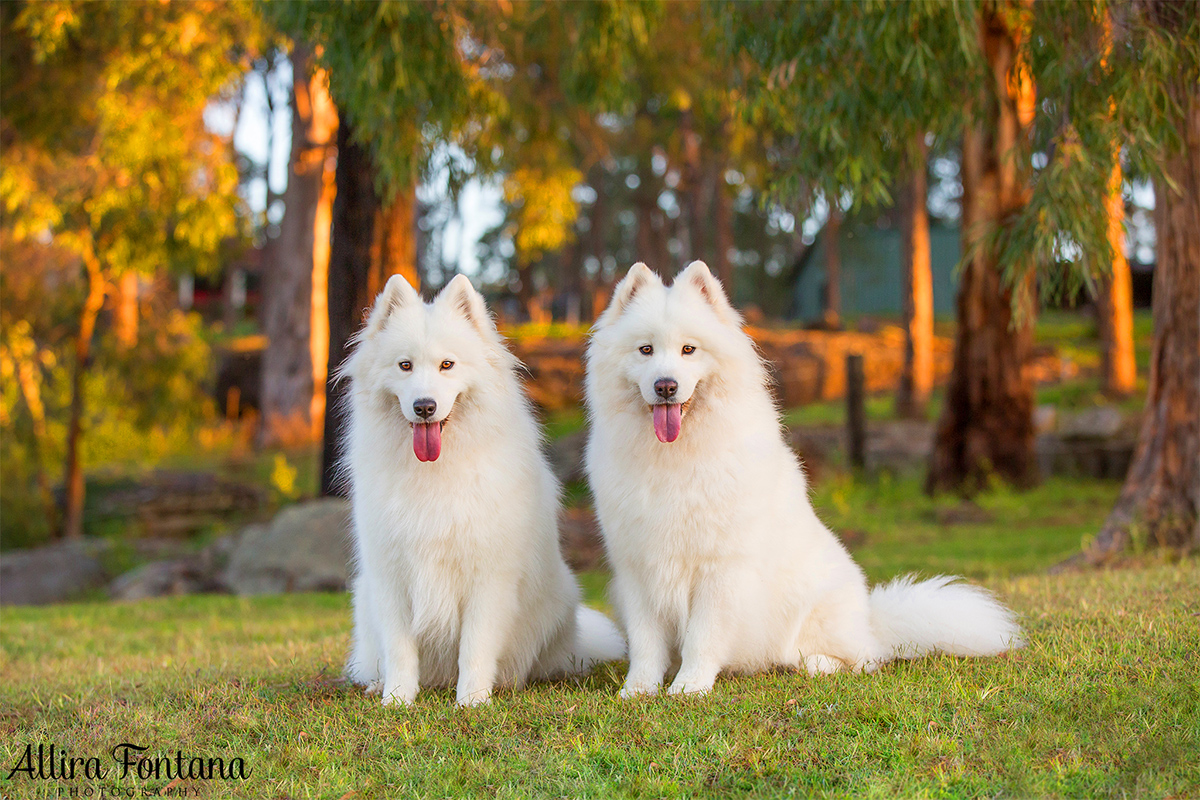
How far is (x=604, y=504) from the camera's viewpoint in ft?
14.2

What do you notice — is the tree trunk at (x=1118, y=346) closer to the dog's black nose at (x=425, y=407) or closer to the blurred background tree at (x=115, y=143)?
the blurred background tree at (x=115, y=143)

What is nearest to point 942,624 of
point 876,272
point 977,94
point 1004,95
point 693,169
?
point 977,94

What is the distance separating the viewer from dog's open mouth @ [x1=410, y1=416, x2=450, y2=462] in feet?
13.5

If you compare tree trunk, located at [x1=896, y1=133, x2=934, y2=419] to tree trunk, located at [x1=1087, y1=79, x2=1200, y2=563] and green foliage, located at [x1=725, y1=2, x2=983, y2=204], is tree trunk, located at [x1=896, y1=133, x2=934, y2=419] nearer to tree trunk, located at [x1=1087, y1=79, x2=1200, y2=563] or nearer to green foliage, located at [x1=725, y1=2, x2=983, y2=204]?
tree trunk, located at [x1=1087, y1=79, x2=1200, y2=563]

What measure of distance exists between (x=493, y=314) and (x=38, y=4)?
9.67m

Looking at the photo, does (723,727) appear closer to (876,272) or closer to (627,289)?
(627,289)

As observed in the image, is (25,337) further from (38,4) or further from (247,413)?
(247,413)

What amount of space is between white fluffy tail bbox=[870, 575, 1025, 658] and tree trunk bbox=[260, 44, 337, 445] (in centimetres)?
1387

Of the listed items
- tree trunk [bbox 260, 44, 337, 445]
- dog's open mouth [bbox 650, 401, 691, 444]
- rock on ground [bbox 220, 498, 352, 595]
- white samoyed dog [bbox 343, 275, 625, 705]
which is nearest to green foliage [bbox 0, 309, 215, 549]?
tree trunk [bbox 260, 44, 337, 445]

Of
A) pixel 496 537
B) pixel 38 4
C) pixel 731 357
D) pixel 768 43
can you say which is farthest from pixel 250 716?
pixel 38 4

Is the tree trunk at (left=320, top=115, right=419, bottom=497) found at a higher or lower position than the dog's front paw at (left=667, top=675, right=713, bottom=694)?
higher

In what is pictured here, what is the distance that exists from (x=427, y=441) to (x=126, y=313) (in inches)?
575

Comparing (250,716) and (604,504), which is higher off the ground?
(604,504)

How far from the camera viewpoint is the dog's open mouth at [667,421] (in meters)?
4.03
